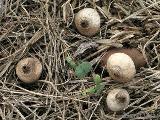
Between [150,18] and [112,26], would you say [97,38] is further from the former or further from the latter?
[150,18]

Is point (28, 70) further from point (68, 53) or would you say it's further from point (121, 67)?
point (121, 67)

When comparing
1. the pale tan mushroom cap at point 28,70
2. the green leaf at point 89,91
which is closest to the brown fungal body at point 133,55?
the green leaf at point 89,91

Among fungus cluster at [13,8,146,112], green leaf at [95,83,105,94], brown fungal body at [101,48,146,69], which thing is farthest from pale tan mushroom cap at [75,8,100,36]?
→ green leaf at [95,83,105,94]

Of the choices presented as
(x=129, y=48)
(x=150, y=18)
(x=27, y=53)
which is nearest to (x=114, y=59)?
(x=129, y=48)

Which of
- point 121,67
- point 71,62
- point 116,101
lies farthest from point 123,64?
point 71,62

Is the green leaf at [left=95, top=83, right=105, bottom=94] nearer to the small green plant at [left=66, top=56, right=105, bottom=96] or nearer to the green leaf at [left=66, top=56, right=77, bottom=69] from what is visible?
the small green plant at [left=66, top=56, right=105, bottom=96]

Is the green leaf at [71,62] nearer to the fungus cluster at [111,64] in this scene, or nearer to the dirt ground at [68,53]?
the dirt ground at [68,53]
